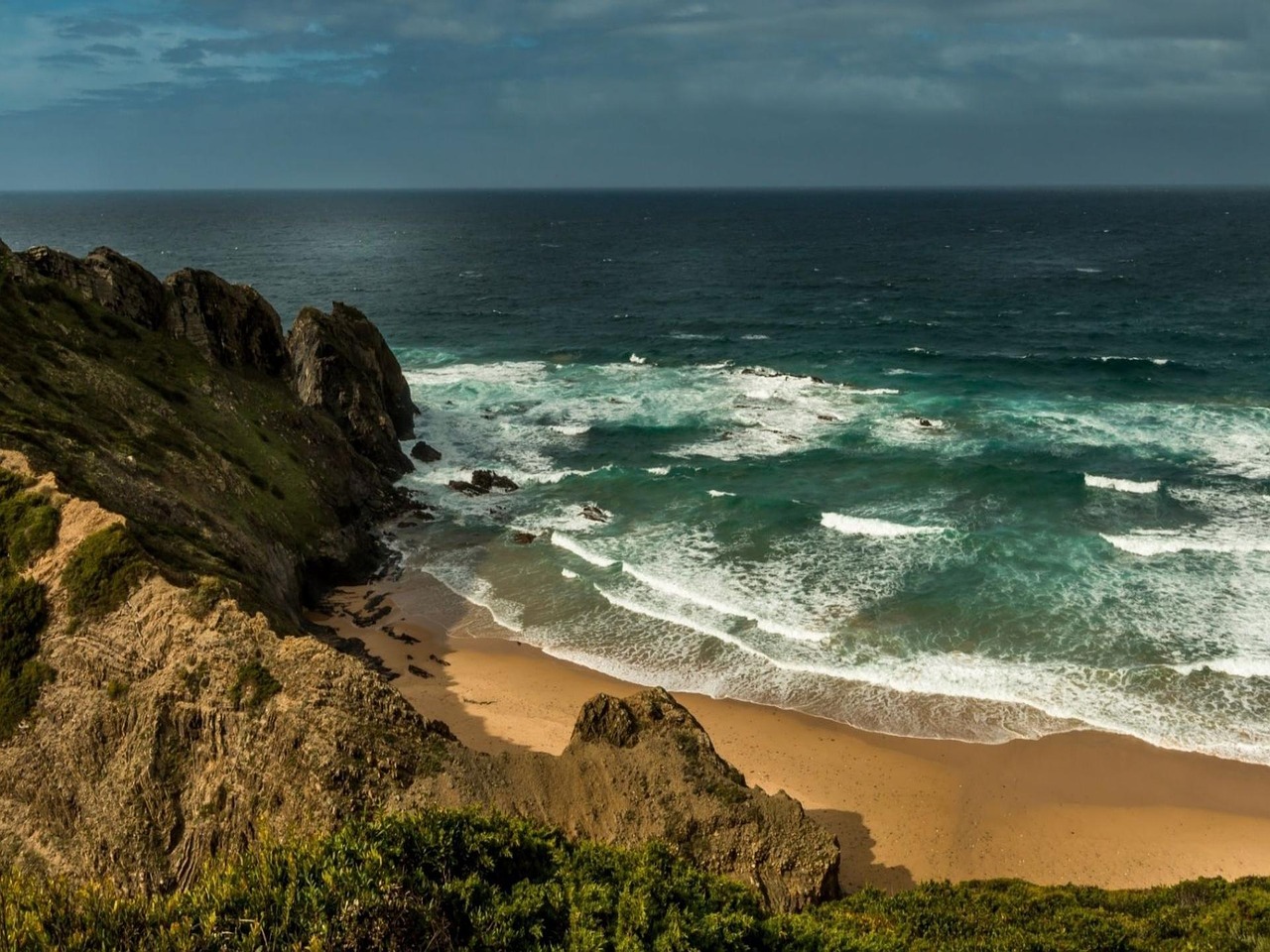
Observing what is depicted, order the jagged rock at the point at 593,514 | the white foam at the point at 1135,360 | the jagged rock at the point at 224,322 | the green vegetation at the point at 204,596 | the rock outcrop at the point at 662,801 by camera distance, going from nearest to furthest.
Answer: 1. the rock outcrop at the point at 662,801
2. the green vegetation at the point at 204,596
3. the jagged rock at the point at 224,322
4. the jagged rock at the point at 593,514
5. the white foam at the point at 1135,360

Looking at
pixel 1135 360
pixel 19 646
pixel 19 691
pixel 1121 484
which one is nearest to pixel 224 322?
pixel 19 646

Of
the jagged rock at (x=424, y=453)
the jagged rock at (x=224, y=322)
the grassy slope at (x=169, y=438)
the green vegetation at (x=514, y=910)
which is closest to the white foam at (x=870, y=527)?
the green vegetation at (x=514, y=910)

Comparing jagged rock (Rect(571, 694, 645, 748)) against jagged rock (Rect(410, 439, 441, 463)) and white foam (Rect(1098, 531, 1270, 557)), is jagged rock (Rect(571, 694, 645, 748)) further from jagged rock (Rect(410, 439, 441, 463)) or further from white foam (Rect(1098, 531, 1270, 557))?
jagged rock (Rect(410, 439, 441, 463))

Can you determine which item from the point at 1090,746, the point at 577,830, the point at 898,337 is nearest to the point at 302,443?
the point at 577,830

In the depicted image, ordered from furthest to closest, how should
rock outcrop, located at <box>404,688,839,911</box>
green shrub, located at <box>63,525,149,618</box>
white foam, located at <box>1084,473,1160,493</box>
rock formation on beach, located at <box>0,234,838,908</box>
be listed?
white foam, located at <box>1084,473,1160,493</box>
green shrub, located at <box>63,525,149,618</box>
rock outcrop, located at <box>404,688,839,911</box>
rock formation on beach, located at <box>0,234,838,908</box>

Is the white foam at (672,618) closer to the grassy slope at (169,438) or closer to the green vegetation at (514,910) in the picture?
the grassy slope at (169,438)

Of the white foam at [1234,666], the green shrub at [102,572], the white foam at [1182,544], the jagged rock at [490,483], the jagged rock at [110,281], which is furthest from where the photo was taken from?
the jagged rock at [490,483]

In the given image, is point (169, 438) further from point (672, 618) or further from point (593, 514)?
point (672, 618)

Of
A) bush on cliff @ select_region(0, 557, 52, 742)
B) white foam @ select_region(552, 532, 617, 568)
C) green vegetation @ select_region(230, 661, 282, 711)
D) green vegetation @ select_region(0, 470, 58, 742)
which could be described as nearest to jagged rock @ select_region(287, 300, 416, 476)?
white foam @ select_region(552, 532, 617, 568)
